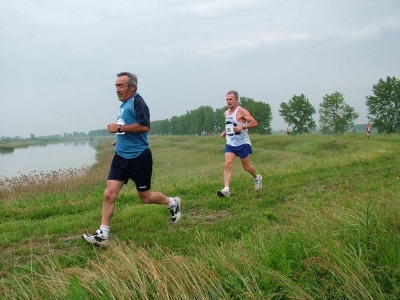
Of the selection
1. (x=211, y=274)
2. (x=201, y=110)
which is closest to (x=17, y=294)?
(x=211, y=274)

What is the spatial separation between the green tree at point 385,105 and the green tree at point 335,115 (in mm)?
3067

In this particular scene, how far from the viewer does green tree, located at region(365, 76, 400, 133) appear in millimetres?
50812

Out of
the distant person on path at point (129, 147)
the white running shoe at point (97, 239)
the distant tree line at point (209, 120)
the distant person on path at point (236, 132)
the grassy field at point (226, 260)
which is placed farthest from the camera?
the distant tree line at point (209, 120)

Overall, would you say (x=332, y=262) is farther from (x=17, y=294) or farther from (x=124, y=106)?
(x=124, y=106)

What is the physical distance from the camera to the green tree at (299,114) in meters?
58.4

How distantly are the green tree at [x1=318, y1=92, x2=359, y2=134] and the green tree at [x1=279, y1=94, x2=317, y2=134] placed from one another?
2.46 m

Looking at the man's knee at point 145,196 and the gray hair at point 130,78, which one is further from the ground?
the gray hair at point 130,78

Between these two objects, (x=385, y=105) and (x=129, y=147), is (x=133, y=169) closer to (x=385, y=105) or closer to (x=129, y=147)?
(x=129, y=147)

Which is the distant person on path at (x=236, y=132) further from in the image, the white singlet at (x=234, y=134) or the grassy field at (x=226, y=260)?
the grassy field at (x=226, y=260)

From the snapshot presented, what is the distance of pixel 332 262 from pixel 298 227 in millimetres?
760

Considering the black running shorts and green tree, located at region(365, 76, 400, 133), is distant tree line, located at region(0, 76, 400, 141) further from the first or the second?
the black running shorts

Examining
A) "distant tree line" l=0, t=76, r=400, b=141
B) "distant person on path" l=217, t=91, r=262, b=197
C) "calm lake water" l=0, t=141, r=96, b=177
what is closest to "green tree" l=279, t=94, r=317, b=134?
"distant tree line" l=0, t=76, r=400, b=141

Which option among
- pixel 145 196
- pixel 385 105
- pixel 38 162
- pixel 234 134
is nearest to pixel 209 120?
pixel 385 105

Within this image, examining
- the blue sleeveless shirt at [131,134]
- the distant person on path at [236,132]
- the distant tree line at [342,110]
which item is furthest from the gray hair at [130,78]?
the distant tree line at [342,110]
